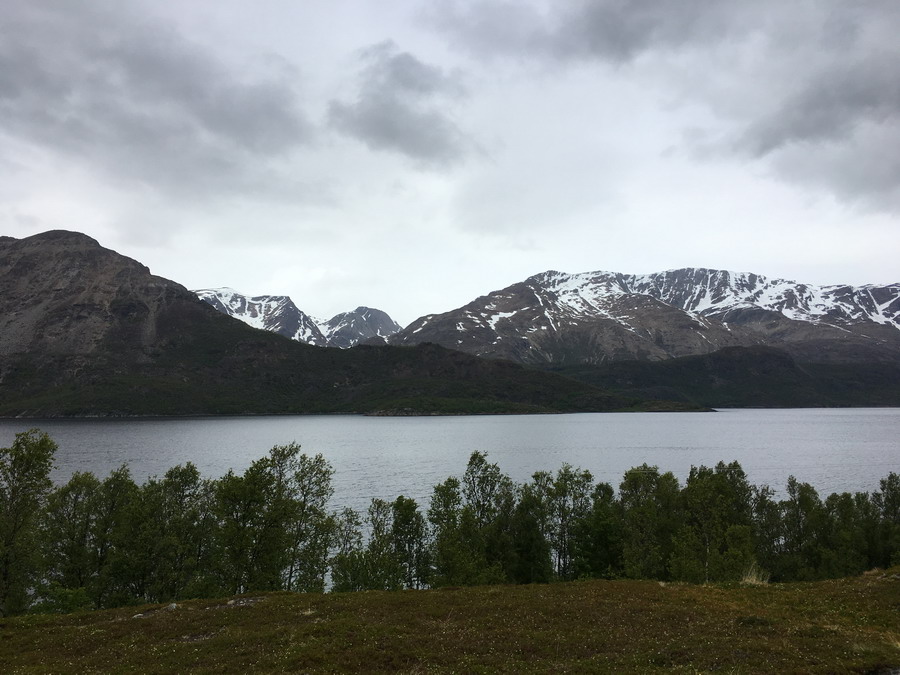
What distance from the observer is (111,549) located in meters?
54.8

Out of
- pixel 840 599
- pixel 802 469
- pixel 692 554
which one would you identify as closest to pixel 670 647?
pixel 840 599

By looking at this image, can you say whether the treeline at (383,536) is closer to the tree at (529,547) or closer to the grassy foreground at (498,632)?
the tree at (529,547)

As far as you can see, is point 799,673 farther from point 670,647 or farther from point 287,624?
point 287,624

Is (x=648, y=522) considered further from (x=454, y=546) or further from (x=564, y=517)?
(x=454, y=546)

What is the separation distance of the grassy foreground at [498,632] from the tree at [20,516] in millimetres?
19524

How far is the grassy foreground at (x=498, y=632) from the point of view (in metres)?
22.8

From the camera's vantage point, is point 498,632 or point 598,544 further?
point 598,544

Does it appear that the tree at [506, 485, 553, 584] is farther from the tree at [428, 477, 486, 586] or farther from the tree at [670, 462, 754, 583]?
the tree at [670, 462, 754, 583]

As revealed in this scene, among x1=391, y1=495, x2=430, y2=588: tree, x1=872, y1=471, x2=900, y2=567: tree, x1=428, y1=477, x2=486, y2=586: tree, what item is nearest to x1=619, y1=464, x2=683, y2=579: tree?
x1=428, y1=477, x2=486, y2=586: tree

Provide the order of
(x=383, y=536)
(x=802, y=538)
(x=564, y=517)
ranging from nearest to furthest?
(x=383, y=536) → (x=802, y=538) → (x=564, y=517)

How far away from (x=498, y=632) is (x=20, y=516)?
5050 cm

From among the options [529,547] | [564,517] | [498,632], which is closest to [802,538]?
[564,517]

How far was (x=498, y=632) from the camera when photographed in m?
27.8

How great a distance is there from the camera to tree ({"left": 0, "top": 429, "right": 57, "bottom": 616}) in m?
48.2
